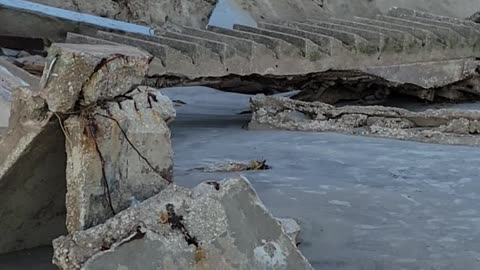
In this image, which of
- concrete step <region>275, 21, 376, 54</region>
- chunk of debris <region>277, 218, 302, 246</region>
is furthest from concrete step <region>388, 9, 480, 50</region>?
chunk of debris <region>277, 218, 302, 246</region>

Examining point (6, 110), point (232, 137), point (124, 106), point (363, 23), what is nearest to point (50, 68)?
point (124, 106)

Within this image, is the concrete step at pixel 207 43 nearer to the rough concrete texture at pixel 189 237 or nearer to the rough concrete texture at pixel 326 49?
the rough concrete texture at pixel 326 49

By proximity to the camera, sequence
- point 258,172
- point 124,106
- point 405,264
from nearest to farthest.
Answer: point 124,106 < point 405,264 < point 258,172

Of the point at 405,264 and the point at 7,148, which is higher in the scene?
the point at 7,148

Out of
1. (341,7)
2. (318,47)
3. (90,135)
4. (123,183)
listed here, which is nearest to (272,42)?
(318,47)

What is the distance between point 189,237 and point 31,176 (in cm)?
68

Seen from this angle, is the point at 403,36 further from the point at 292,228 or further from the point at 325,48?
the point at 292,228

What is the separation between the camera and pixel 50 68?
6.43ft

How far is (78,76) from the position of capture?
195 centimetres

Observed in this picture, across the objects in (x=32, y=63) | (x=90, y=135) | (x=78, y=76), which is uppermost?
(x=78, y=76)

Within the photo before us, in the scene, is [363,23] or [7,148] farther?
[363,23]

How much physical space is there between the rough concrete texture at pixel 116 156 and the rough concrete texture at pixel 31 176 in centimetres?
14

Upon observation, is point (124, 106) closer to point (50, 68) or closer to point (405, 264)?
point (50, 68)

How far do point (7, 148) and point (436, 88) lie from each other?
4.51m
